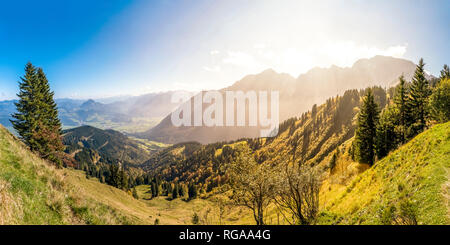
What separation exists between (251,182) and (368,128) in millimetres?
50657

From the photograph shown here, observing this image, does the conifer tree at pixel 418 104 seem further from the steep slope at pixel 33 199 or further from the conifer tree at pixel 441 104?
the steep slope at pixel 33 199

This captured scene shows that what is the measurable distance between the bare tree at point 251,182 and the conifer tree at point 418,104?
5411 cm

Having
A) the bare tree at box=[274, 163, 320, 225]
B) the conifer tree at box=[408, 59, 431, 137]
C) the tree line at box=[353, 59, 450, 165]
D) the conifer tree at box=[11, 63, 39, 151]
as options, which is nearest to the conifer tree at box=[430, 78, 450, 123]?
the tree line at box=[353, 59, 450, 165]

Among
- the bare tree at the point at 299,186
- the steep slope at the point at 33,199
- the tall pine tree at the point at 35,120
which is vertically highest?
the tall pine tree at the point at 35,120

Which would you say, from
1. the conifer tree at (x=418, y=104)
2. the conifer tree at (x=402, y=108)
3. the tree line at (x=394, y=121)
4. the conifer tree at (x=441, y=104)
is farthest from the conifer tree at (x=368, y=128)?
the conifer tree at (x=441, y=104)

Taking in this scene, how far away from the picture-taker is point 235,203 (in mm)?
18453

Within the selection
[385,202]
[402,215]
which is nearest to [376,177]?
[385,202]

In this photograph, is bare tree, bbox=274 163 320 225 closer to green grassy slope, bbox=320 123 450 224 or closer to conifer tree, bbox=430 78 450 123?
green grassy slope, bbox=320 123 450 224

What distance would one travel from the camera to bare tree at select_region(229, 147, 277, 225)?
1705 centimetres

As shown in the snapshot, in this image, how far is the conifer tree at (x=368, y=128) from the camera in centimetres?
4826

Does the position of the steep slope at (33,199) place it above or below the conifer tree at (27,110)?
below

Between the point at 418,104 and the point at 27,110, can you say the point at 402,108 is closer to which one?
the point at 418,104
